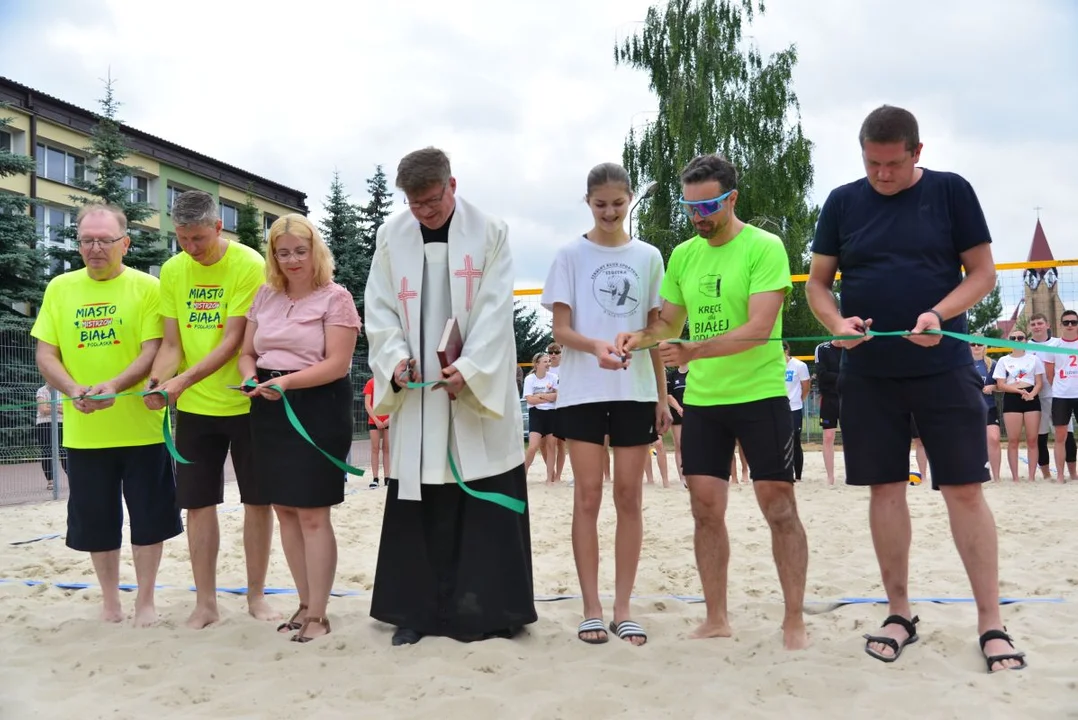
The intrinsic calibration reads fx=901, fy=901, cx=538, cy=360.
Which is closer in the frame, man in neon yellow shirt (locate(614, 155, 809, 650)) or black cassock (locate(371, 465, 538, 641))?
man in neon yellow shirt (locate(614, 155, 809, 650))

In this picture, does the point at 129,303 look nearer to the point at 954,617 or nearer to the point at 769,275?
the point at 769,275

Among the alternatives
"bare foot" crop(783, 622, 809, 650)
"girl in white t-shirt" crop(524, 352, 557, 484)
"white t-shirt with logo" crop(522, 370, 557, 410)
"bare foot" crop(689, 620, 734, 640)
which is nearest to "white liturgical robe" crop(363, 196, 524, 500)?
"bare foot" crop(689, 620, 734, 640)

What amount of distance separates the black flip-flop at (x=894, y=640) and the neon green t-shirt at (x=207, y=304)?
2793 mm

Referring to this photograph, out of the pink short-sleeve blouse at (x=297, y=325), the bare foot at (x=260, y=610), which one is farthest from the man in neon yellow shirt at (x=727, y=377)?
the bare foot at (x=260, y=610)

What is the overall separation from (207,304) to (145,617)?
144 cm

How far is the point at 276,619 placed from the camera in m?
4.15

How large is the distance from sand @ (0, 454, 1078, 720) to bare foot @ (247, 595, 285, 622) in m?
0.07

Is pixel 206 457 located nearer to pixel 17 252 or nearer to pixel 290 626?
pixel 290 626

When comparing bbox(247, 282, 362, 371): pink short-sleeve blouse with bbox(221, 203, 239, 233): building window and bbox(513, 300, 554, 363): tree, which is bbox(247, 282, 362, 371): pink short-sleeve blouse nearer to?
bbox(513, 300, 554, 363): tree

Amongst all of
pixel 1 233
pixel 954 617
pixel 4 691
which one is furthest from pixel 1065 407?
pixel 1 233

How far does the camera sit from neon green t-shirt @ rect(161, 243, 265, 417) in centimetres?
407

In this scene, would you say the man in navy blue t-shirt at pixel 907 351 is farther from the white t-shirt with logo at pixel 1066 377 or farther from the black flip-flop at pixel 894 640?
the white t-shirt with logo at pixel 1066 377

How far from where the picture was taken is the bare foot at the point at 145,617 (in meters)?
4.05

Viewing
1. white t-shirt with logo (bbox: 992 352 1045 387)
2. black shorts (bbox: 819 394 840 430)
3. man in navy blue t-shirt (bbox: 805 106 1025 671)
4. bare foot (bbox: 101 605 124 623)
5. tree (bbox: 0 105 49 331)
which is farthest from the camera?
tree (bbox: 0 105 49 331)
